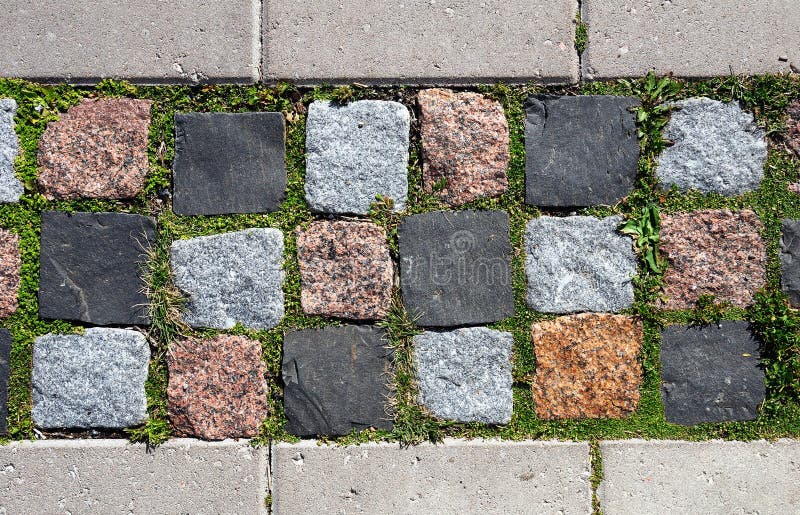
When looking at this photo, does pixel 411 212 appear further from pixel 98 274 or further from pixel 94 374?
pixel 94 374

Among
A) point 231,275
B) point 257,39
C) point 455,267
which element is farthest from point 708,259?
point 257,39

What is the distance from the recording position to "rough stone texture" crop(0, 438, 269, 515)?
2.51 metres

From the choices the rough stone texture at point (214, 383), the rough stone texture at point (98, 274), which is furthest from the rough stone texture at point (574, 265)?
the rough stone texture at point (98, 274)

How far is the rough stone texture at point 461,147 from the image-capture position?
2535mm

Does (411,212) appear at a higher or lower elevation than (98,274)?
higher

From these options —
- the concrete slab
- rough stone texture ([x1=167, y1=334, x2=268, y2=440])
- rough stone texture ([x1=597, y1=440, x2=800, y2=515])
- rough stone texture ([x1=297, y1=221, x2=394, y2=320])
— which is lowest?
rough stone texture ([x1=597, y1=440, x2=800, y2=515])

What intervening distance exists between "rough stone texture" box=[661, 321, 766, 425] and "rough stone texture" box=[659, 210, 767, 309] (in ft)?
0.47

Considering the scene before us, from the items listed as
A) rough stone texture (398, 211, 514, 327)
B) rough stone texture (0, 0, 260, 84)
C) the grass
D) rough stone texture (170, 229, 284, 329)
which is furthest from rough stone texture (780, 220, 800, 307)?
rough stone texture (0, 0, 260, 84)

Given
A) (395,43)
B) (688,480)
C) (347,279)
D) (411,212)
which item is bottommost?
(688,480)

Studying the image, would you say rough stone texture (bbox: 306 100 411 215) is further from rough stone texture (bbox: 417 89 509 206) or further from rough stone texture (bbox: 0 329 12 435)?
rough stone texture (bbox: 0 329 12 435)

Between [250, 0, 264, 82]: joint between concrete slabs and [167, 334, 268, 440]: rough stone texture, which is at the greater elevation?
[250, 0, 264, 82]: joint between concrete slabs

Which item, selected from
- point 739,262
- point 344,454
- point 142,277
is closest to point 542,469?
point 344,454

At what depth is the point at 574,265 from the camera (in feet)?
8.34

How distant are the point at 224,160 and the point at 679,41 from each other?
7.02ft
